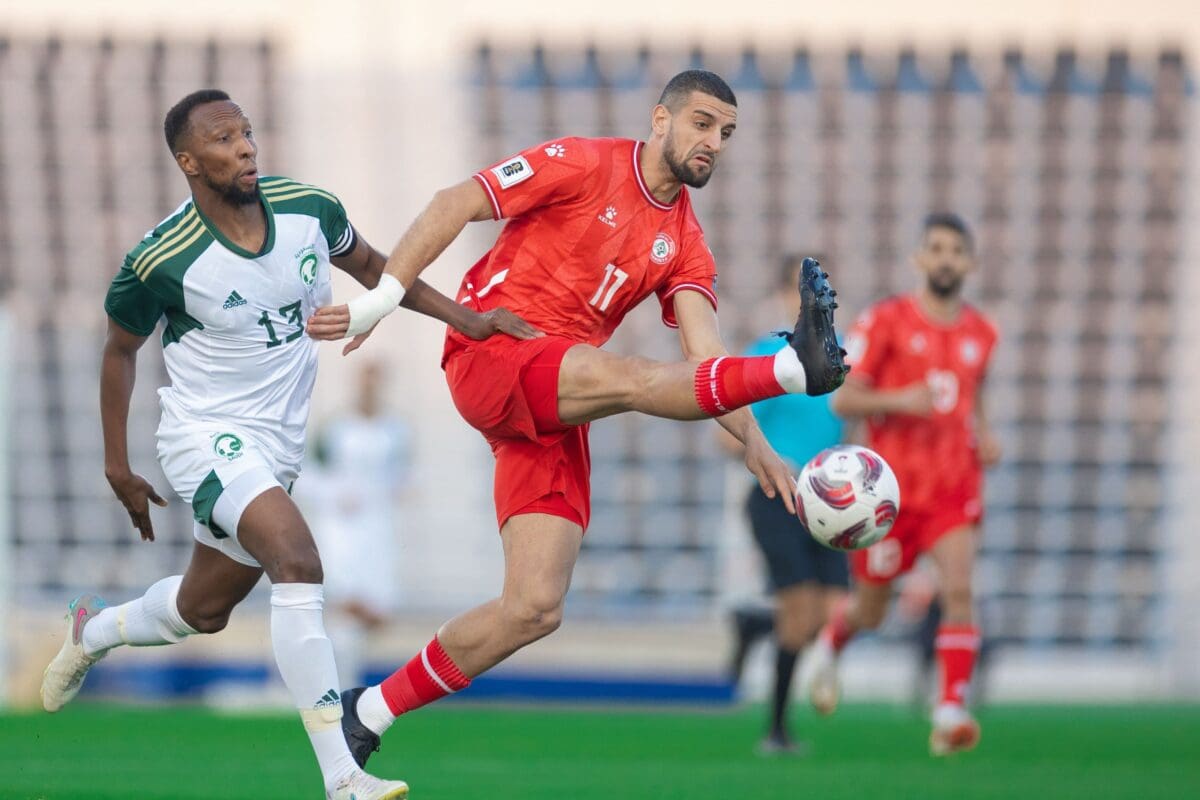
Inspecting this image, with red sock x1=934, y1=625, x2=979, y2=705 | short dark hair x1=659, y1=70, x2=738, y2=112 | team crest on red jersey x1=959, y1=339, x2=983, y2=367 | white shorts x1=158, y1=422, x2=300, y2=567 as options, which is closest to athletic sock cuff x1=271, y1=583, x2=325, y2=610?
white shorts x1=158, y1=422, x2=300, y2=567

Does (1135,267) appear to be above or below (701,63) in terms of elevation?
below

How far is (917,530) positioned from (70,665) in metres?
4.14

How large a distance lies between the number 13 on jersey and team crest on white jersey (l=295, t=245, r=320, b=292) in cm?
97

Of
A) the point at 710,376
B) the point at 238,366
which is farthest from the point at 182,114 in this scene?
the point at 710,376

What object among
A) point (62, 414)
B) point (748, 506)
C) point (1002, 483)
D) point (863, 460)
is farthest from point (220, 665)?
point (863, 460)

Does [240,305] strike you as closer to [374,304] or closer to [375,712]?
[374,304]

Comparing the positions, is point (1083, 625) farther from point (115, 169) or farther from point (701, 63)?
point (115, 169)

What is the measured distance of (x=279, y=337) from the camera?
6051 millimetres

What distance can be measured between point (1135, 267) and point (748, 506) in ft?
29.7

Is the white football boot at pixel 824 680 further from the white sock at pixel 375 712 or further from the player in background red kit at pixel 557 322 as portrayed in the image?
the white sock at pixel 375 712

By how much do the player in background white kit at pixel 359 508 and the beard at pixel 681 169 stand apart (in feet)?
24.0

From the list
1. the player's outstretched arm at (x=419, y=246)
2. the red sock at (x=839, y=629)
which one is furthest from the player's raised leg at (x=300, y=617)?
the red sock at (x=839, y=629)

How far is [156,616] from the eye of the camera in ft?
20.9

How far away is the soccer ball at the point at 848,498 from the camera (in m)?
6.04
